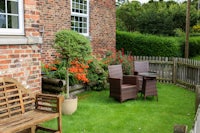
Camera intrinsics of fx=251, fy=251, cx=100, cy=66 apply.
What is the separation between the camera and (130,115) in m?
6.29

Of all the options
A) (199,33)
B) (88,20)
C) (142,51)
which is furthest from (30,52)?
(199,33)

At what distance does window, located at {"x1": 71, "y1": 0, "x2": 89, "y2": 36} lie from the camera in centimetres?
1099

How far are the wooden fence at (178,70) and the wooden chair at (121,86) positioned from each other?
3.00m

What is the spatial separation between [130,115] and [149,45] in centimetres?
956

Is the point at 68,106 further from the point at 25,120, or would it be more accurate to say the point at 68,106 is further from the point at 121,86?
the point at 25,120

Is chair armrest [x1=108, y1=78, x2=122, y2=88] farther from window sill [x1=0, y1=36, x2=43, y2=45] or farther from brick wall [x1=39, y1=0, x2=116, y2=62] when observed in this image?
brick wall [x1=39, y1=0, x2=116, y2=62]

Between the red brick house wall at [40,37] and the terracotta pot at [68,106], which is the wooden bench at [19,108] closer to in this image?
the red brick house wall at [40,37]

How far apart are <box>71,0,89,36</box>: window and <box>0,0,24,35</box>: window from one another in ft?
19.9

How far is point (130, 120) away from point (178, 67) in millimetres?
5650

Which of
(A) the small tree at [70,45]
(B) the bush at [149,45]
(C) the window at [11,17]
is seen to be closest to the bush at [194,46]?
(B) the bush at [149,45]

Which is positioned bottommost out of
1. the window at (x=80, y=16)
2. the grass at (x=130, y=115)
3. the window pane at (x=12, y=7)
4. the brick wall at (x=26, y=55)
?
the grass at (x=130, y=115)

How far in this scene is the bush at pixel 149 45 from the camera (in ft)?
48.6

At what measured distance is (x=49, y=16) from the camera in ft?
31.5

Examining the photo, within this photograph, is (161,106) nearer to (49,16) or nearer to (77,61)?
(77,61)
